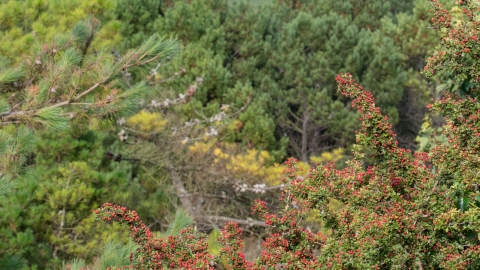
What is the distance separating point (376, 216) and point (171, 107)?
10531mm

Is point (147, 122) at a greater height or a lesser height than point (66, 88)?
lesser

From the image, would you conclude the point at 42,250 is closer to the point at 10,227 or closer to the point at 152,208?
the point at 10,227

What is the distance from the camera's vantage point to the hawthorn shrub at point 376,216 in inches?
108

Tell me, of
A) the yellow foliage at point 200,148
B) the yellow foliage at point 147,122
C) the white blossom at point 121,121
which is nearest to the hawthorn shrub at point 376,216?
the white blossom at point 121,121

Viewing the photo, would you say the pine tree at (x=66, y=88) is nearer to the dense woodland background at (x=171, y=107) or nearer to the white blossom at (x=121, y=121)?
the dense woodland background at (x=171, y=107)

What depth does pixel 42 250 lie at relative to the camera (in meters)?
7.63

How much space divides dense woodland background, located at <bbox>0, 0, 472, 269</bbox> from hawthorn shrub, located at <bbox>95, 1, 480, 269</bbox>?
729 mm

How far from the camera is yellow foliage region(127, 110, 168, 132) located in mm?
10922

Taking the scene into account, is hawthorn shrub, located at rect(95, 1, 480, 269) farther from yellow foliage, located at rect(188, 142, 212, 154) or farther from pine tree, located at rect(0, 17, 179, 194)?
yellow foliage, located at rect(188, 142, 212, 154)

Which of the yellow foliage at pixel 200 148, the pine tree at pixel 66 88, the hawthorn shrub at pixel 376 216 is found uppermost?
the hawthorn shrub at pixel 376 216

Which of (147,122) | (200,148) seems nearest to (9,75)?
(147,122)

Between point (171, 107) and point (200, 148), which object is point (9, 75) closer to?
point (200, 148)

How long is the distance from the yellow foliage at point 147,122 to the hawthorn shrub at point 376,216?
7.85 m

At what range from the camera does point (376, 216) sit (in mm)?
2836
